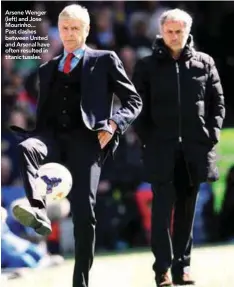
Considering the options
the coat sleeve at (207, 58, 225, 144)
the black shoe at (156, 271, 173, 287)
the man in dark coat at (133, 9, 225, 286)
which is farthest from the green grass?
the coat sleeve at (207, 58, 225, 144)

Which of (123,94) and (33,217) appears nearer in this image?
(33,217)

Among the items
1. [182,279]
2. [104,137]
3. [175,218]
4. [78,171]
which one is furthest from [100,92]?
[182,279]

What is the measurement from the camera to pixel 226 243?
1167cm

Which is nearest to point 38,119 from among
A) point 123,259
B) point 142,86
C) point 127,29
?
point 142,86

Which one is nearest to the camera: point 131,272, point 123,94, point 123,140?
point 123,94

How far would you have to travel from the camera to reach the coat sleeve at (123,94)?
6767 mm

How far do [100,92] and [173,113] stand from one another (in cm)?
90

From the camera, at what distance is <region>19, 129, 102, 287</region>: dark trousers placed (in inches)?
257

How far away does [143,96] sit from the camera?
7570 millimetres

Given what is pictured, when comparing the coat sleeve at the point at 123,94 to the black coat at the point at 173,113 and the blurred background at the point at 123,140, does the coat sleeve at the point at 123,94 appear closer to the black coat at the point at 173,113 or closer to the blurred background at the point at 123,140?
the black coat at the point at 173,113

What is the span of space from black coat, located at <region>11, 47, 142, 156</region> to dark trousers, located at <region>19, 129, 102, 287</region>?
13cm

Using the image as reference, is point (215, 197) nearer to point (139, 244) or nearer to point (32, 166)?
point (139, 244)

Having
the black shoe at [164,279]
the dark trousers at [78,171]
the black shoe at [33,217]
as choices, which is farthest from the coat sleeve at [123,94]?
the black shoe at [164,279]

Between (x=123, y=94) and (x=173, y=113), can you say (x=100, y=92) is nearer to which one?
(x=123, y=94)
